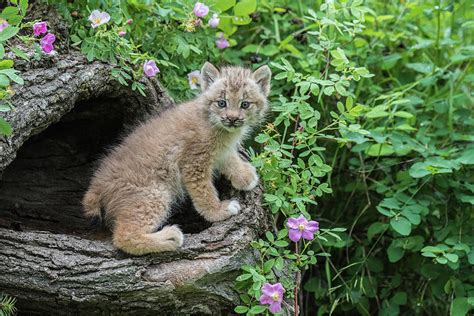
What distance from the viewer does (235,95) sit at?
4266mm

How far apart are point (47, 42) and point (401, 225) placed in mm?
2464

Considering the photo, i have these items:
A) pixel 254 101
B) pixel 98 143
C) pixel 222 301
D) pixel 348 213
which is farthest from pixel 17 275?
pixel 348 213

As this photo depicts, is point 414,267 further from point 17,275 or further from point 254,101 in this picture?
point 17,275

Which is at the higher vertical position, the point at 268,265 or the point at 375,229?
the point at 268,265

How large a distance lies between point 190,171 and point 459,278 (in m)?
1.93

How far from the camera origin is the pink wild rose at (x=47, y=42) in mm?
3816

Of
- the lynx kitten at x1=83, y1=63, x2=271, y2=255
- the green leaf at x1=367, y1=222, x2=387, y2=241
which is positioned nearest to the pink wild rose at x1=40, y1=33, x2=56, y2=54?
the lynx kitten at x1=83, y1=63, x2=271, y2=255

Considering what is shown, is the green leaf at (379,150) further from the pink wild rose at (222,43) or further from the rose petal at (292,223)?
the rose petal at (292,223)

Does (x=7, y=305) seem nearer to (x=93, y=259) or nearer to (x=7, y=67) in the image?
(x=93, y=259)

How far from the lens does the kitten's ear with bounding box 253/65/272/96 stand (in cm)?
440

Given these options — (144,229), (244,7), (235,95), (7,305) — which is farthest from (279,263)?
(244,7)

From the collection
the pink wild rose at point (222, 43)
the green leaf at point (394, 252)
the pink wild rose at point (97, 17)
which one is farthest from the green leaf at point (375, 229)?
the pink wild rose at point (97, 17)

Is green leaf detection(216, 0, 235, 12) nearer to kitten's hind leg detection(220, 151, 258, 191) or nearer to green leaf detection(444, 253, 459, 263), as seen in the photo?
kitten's hind leg detection(220, 151, 258, 191)

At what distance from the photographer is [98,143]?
16.0 ft
